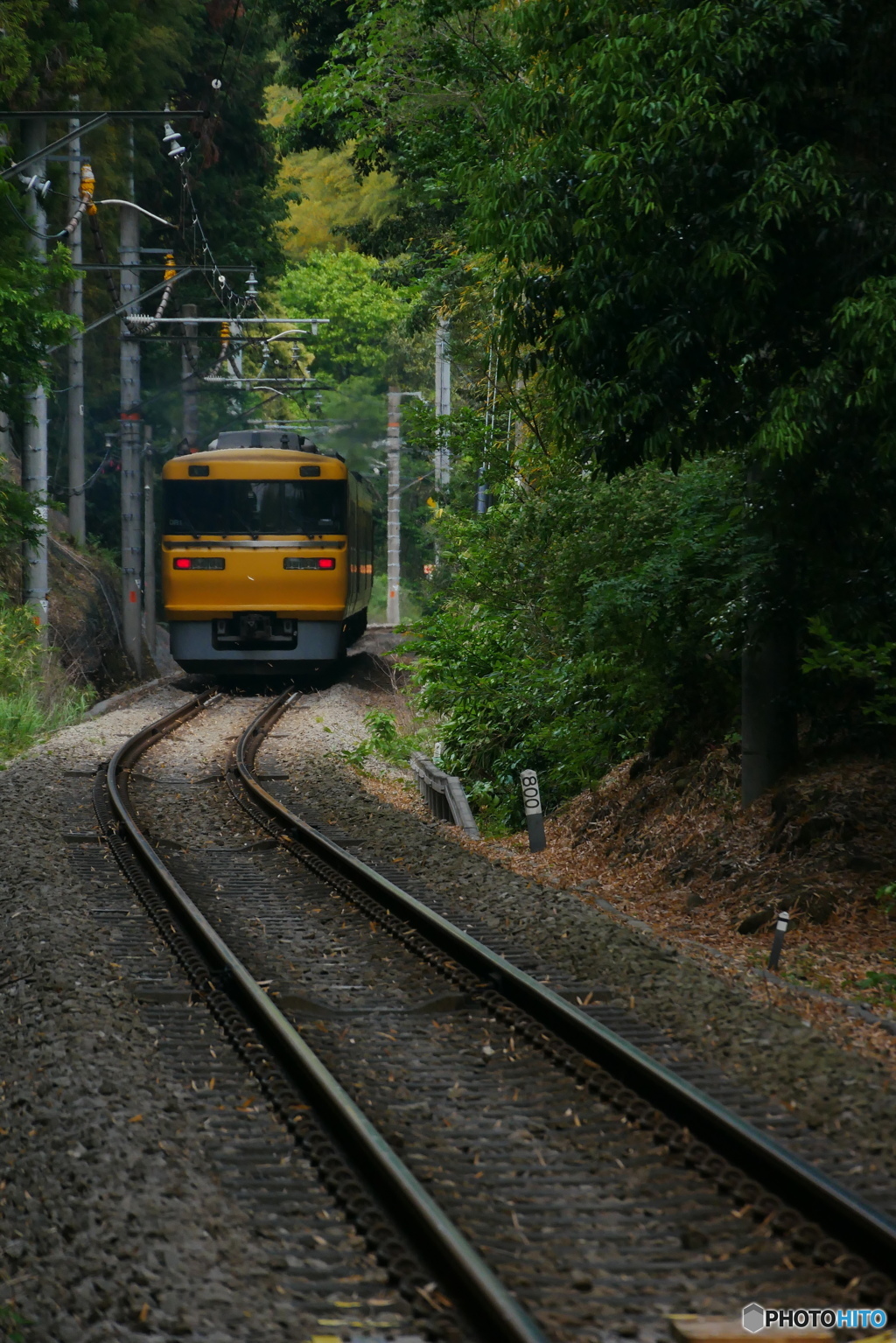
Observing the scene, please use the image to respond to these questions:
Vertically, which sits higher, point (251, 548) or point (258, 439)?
point (258, 439)

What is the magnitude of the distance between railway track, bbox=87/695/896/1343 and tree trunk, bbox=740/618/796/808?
2.47 metres

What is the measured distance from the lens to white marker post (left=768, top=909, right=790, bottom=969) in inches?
291

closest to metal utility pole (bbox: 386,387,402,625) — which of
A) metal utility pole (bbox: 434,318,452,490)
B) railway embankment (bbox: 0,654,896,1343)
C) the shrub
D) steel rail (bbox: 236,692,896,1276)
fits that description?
metal utility pole (bbox: 434,318,452,490)

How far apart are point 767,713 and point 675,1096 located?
4.80 meters

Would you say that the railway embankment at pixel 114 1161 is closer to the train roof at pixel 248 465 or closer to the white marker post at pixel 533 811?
the white marker post at pixel 533 811

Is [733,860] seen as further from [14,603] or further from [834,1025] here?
[14,603]

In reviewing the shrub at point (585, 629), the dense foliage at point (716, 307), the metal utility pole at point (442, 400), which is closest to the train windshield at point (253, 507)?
the metal utility pole at point (442, 400)

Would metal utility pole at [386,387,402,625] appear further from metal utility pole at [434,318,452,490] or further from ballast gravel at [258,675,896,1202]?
ballast gravel at [258,675,896,1202]

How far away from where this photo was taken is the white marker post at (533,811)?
37.3 feet

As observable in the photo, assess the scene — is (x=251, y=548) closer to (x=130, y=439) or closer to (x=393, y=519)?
(x=130, y=439)

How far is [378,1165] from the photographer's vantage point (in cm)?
470

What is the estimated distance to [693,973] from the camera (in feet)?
23.9

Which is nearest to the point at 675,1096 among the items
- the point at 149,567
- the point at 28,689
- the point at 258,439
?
the point at 28,689

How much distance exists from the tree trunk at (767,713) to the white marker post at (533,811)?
6.37ft
